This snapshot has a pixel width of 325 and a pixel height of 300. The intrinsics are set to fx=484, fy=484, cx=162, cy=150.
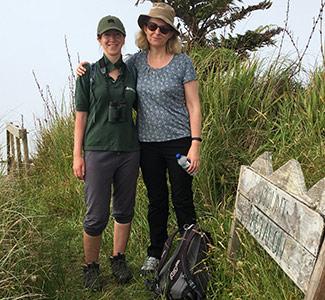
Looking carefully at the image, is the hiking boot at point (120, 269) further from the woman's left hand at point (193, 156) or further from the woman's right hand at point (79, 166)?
the woman's left hand at point (193, 156)

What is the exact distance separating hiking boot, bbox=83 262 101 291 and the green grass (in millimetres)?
66

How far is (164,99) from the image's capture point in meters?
3.14

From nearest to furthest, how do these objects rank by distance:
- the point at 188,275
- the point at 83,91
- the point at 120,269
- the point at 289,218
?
1. the point at 289,218
2. the point at 188,275
3. the point at 83,91
4. the point at 120,269

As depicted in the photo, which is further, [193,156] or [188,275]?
[193,156]

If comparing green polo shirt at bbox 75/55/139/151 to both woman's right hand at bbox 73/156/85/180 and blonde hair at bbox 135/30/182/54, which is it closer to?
woman's right hand at bbox 73/156/85/180

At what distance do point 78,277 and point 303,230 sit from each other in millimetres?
1991

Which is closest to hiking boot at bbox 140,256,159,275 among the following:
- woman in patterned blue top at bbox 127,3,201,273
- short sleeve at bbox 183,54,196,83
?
woman in patterned blue top at bbox 127,3,201,273

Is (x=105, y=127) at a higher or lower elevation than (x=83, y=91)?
lower

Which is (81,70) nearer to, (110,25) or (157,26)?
(110,25)

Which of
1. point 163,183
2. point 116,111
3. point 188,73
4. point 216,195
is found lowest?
point 216,195

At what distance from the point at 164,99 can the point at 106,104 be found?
0.38m

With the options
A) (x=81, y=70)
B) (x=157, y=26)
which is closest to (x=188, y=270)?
(x=81, y=70)

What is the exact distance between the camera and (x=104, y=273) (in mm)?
3746

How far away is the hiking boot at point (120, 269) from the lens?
3544mm
